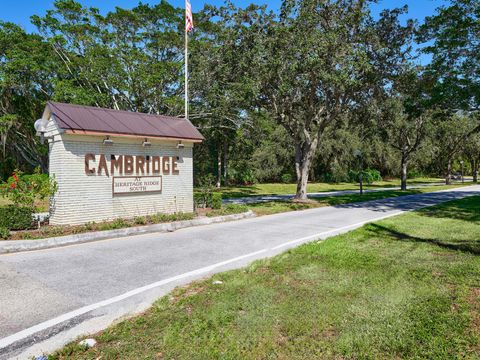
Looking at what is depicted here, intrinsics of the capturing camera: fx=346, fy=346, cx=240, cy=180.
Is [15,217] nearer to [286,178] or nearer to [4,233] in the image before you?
[4,233]

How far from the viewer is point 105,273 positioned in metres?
6.56

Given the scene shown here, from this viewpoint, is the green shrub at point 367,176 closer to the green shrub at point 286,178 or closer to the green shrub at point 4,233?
the green shrub at point 286,178

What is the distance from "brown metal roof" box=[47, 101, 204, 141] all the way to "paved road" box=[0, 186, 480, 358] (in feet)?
12.6

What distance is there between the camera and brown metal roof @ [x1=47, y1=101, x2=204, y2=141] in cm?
1091

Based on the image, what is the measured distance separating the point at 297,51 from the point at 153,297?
1393 centimetres

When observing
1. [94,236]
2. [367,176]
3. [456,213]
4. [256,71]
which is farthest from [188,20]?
[367,176]

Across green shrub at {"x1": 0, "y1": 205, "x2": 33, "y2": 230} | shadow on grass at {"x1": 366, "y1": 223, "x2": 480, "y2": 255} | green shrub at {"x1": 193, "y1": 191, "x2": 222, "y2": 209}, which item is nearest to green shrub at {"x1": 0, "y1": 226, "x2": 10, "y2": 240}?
green shrub at {"x1": 0, "y1": 205, "x2": 33, "y2": 230}

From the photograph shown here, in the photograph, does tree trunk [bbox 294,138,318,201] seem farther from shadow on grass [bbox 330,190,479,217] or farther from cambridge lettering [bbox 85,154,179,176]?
cambridge lettering [bbox 85,154,179,176]

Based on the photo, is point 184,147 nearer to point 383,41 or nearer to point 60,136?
point 60,136

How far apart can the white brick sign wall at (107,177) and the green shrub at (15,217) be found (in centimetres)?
74

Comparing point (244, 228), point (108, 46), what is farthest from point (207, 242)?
point (108, 46)

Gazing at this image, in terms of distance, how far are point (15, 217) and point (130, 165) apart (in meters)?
Answer: 3.76

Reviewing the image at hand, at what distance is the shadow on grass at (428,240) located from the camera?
803 centimetres

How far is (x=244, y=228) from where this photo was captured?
11633 millimetres
